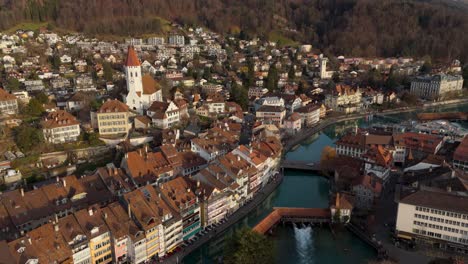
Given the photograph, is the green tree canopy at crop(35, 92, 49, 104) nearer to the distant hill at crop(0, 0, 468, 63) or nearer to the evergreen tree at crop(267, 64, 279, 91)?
the evergreen tree at crop(267, 64, 279, 91)

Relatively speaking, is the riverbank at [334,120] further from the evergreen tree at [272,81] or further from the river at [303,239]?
the evergreen tree at [272,81]

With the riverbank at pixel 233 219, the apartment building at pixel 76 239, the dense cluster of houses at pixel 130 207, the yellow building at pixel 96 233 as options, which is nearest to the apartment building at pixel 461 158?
the riverbank at pixel 233 219

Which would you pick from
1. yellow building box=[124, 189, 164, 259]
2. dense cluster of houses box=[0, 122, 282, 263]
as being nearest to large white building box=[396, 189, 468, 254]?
dense cluster of houses box=[0, 122, 282, 263]

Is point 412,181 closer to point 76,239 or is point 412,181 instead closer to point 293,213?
point 293,213

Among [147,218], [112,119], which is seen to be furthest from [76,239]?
[112,119]

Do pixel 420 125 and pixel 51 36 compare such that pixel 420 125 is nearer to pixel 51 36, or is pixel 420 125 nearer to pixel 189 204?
pixel 189 204

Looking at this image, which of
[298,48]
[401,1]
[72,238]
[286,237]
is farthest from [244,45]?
[72,238]

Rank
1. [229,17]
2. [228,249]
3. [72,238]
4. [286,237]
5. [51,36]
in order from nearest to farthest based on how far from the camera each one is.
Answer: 1. [72,238]
2. [228,249]
3. [286,237]
4. [51,36]
5. [229,17]
